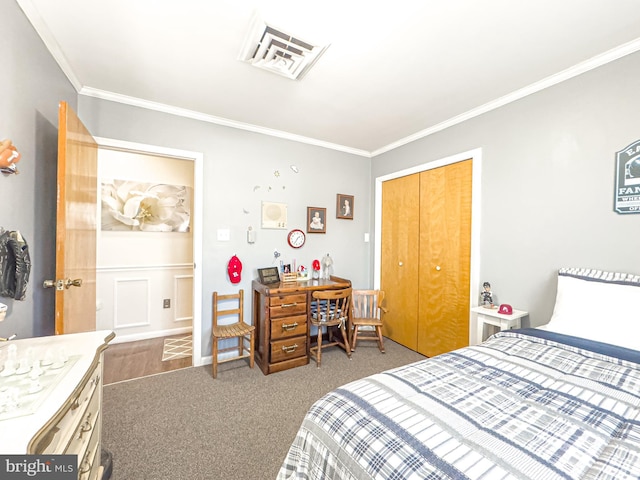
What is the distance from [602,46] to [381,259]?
260cm

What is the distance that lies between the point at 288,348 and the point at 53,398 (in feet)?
6.60

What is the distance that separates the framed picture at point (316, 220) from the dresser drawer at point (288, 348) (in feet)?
4.16

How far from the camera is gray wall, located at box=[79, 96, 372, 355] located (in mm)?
2459

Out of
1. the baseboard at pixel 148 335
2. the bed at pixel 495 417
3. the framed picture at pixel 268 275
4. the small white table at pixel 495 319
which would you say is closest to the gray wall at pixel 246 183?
the framed picture at pixel 268 275

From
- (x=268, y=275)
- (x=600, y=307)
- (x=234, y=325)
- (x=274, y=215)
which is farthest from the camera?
(x=274, y=215)

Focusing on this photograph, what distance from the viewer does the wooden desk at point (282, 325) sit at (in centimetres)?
256

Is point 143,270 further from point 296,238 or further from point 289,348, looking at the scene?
point 289,348

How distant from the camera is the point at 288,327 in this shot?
263cm

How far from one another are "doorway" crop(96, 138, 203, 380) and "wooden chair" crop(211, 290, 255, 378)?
1.89 feet

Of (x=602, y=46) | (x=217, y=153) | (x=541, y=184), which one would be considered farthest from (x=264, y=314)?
(x=602, y=46)

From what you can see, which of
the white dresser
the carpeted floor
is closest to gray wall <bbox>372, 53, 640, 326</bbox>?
the carpeted floor

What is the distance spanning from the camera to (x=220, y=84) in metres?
2.15

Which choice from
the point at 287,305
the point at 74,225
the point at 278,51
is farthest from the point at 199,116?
the point at 287,305

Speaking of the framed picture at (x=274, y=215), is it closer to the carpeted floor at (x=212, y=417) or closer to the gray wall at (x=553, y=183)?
the carpeted floor at (x=212, y=417)
